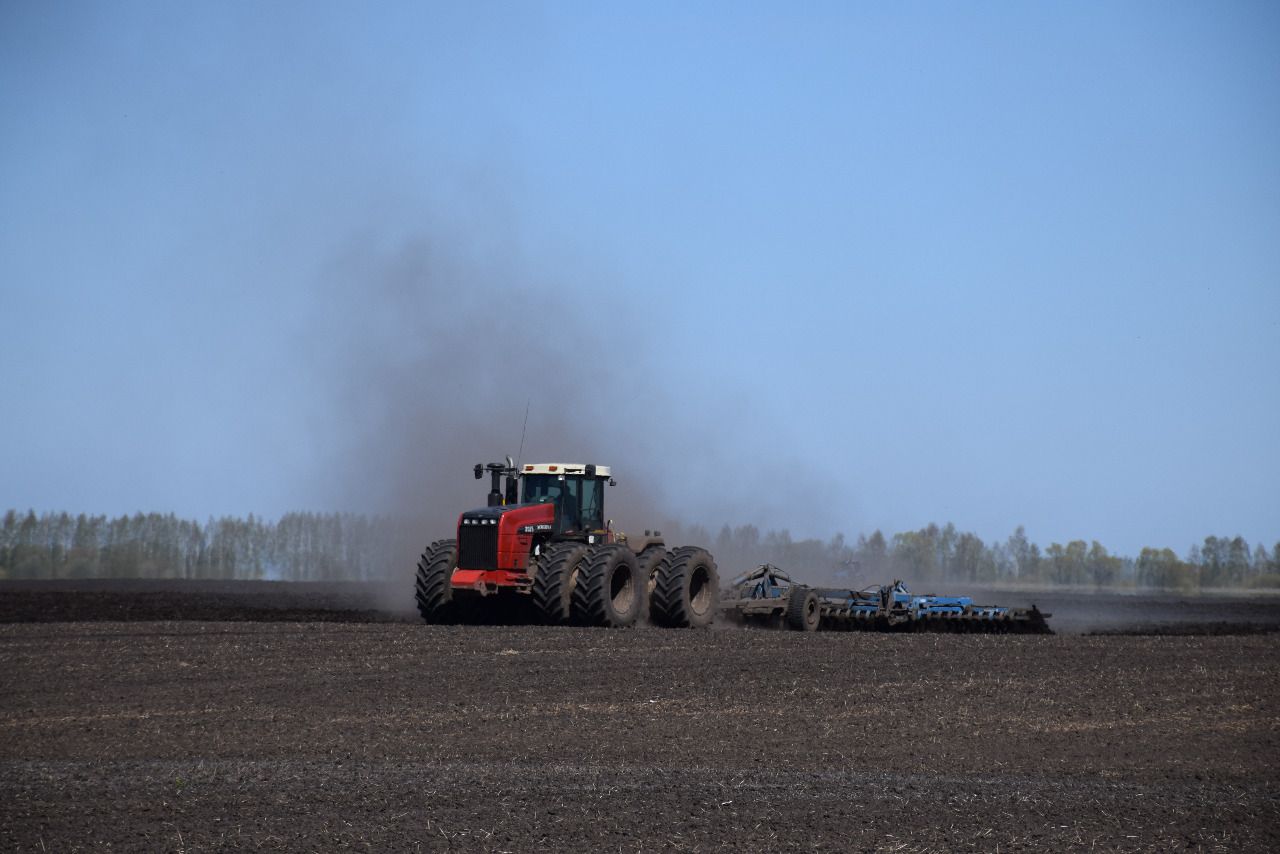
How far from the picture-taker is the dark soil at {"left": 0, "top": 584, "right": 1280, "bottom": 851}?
392 inches

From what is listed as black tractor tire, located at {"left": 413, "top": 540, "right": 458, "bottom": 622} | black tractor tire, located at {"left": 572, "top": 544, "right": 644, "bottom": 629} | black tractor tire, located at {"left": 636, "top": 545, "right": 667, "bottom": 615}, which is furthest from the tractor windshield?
black tractor tire, located at {"left": 413, "top": 540, "right": 458, "bottom": 622}

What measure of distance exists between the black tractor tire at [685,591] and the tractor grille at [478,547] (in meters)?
3.41

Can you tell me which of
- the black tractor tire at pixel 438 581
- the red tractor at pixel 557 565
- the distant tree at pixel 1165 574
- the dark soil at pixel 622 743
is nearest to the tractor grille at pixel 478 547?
the red tractor at pixel 557 565

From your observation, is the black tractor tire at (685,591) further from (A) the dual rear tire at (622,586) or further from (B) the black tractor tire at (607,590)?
(B) the black tractor tire at (607,590)

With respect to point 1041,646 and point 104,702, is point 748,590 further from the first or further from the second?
point 104,702

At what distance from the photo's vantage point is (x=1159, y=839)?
387 inches

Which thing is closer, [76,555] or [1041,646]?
[1041,646]

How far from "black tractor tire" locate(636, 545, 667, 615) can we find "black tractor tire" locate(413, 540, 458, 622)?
3623mm

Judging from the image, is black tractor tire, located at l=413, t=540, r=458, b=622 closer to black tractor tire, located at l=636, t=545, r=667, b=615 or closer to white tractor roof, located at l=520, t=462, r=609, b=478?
white tractor roof, located at l=520, t=462, r=609, b=478

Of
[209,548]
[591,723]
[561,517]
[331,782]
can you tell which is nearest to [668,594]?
[561,517]

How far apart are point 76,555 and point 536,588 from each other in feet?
292

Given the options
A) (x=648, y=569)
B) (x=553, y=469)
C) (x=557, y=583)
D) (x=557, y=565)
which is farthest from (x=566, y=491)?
(x=557, y=583)

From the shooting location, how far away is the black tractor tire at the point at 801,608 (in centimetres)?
2762

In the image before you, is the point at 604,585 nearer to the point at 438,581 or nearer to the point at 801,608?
the point at 438,581
